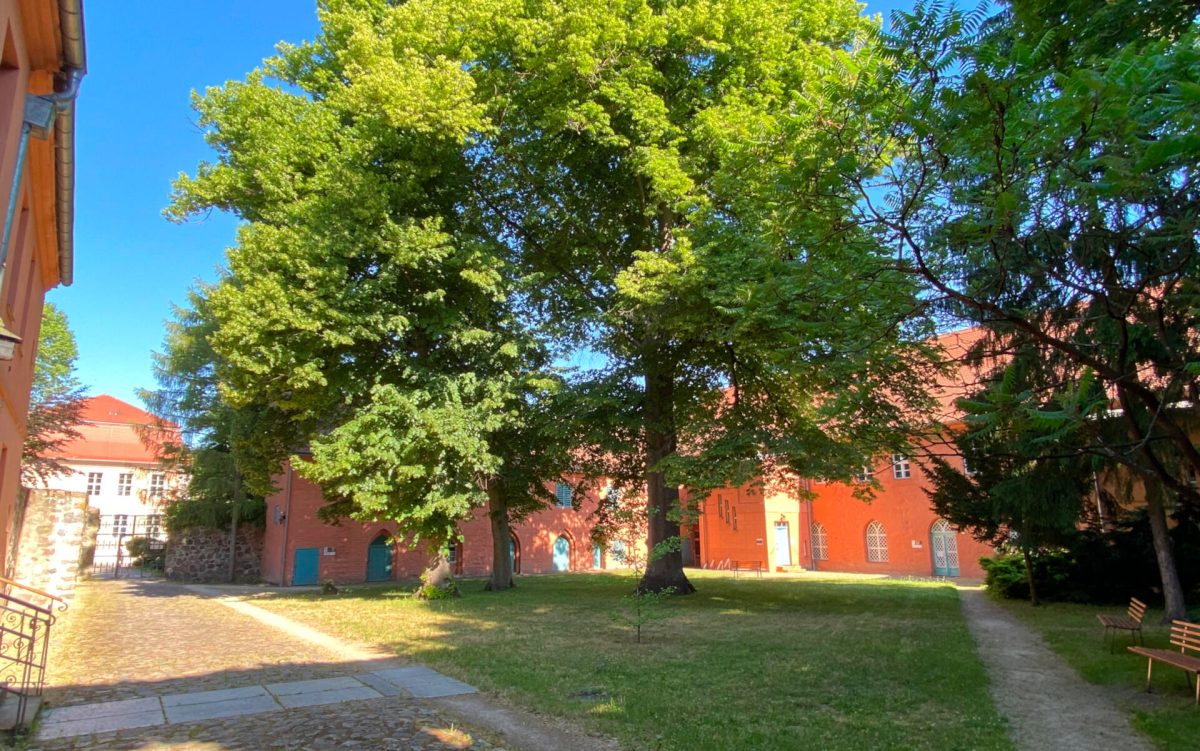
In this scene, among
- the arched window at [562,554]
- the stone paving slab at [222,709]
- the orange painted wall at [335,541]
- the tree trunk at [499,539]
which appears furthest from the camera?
the arched window at [562,554]

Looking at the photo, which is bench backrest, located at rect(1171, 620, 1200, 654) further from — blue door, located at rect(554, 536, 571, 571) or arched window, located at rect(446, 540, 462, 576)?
blue door, located at rect(554, 536, 571, 571)

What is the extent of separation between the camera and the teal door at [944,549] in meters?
32.1

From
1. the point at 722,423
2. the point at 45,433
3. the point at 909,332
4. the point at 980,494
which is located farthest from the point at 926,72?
the point at 45,433

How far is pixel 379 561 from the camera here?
1302 inches

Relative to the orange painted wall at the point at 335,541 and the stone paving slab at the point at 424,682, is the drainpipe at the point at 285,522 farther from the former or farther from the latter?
the stone paving slab at the point at 424,682

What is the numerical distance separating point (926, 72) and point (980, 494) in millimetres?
16863

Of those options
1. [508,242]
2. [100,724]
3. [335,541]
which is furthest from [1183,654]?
[335,541]

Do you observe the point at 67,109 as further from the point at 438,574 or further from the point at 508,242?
the point at 438,574

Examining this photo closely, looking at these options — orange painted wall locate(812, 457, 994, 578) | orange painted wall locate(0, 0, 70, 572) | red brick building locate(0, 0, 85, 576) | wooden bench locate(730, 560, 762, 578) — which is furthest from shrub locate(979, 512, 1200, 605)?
orange painted wall locate(0, 0, 70, 572)

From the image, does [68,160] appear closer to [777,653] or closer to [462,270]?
[462,270]

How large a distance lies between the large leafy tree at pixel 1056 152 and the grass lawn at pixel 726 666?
335cm

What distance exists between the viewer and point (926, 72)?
418 centimetres

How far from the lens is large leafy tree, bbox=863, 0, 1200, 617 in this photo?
3.48m

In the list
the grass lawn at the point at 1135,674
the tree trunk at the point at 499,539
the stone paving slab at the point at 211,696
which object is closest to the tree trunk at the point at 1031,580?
the grass lawn at the point at 1135,674
